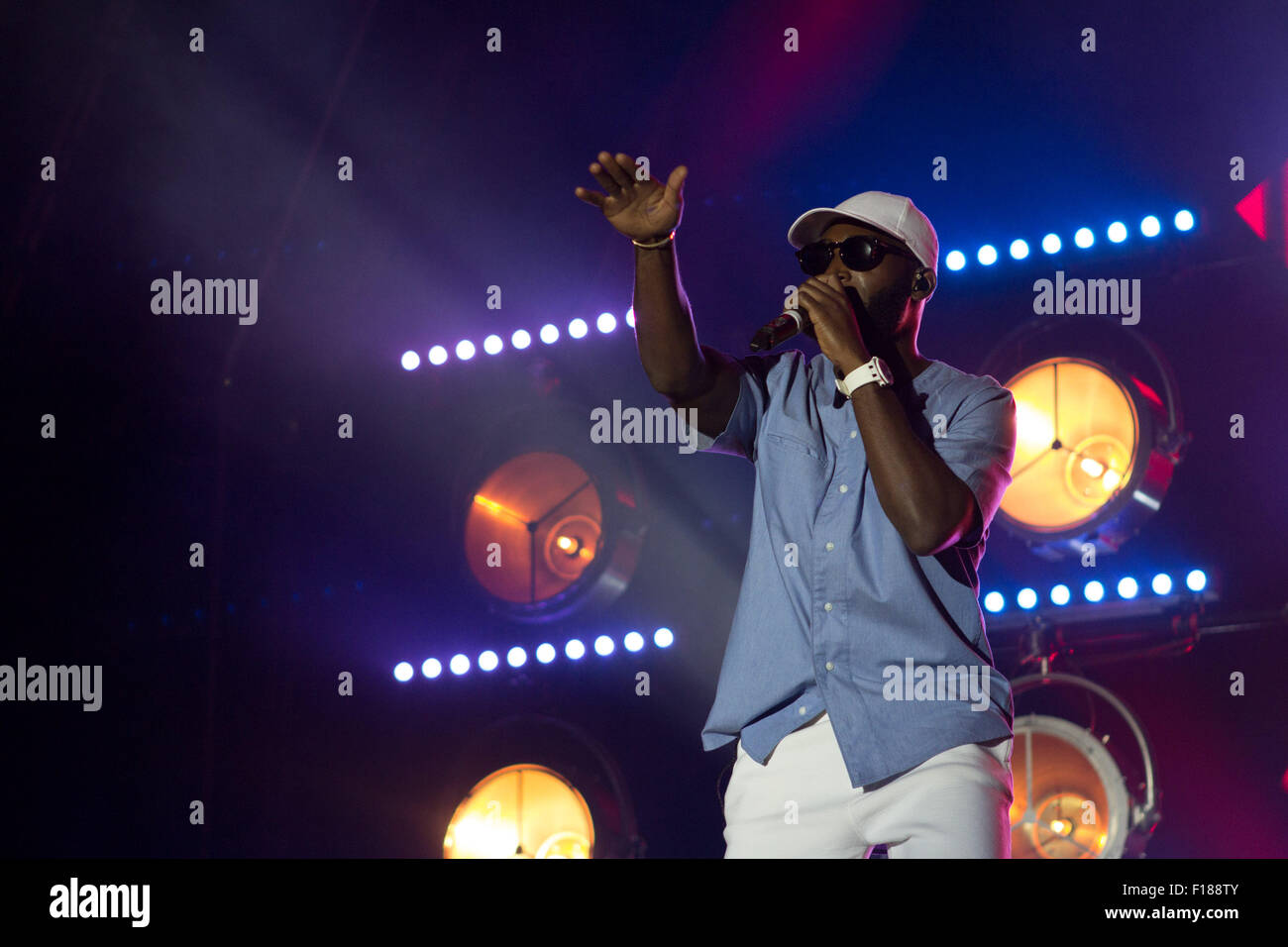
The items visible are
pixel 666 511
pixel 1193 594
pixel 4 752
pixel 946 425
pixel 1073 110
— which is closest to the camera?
pixel 946 425

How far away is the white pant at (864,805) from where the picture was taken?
6.01 feet

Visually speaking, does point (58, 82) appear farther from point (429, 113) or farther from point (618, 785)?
point (618, 785)

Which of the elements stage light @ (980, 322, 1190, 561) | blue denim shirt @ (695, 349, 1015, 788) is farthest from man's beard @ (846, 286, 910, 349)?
stage light @ (980, 322, 1190, 561)

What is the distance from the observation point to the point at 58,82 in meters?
3.95

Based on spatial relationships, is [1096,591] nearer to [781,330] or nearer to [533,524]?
[781,330]

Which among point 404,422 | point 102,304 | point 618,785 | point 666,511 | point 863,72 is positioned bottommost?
point 618,785

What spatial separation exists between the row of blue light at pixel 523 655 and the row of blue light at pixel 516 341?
0.97 m

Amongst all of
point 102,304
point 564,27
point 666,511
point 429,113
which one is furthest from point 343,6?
point 666,511

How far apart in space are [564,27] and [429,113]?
1.79 ft

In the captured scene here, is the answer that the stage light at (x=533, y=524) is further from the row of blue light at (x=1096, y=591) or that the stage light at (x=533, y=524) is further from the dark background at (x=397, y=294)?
the row of blue light at (x=1096, y=591)

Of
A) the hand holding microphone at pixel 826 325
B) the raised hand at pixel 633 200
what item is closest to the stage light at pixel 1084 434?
the hand holding microphone at pixel 826 325

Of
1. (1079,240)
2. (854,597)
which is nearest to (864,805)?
(854,597)

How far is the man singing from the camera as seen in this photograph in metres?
1.90

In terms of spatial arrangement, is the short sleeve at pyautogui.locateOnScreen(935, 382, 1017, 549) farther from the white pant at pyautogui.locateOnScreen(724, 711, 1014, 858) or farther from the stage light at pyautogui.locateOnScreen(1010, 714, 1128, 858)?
the stage light at pyautogui.locateOnScreen(1010, 714, 1128, 858)
